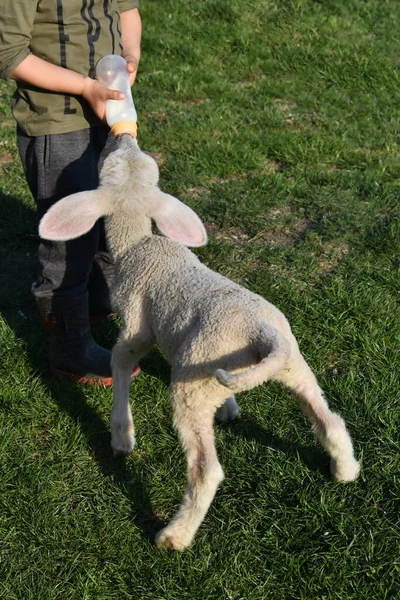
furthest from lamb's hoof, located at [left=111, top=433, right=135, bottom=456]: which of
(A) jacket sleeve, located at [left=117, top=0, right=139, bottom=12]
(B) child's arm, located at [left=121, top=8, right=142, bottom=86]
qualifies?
(A) jacket sleeve, located at [left=117, top=0, right=139, bottom=12]

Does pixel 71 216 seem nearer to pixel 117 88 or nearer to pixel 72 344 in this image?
pixel 117 88

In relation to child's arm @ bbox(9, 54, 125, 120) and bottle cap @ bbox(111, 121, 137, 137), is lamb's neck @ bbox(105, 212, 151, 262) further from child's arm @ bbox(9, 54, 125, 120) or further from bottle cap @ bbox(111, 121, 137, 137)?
child's arm @ bbox(9, 54, 125, 120)

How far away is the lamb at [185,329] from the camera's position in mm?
2730

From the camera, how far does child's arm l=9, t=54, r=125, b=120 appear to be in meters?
3.31

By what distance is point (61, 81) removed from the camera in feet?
11.1

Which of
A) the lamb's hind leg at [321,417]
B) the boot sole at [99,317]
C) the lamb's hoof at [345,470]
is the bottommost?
the boot sole at [99,317]

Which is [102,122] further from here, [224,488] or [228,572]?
[228,572]

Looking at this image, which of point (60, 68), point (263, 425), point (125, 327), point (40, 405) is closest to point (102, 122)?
point (60, 68)

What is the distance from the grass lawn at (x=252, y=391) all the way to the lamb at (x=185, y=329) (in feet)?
0.68

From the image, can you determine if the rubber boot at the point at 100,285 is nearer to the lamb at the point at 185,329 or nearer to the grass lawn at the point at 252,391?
the grass lawn at the point at 252,391

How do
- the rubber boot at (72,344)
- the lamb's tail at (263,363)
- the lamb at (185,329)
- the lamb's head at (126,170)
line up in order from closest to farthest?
1. the lamb's tail at (263,363)
2. the lamb at (185,329)
3. the lamb's head at (126,170)
4. the rubber boot at (72,344)

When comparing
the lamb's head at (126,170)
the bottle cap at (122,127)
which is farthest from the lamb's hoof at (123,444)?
the bottle cap at (122,127)

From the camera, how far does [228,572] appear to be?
285 centimetres

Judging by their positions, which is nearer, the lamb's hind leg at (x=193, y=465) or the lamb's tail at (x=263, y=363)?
the lamb's tail at (x=263, y=363)
